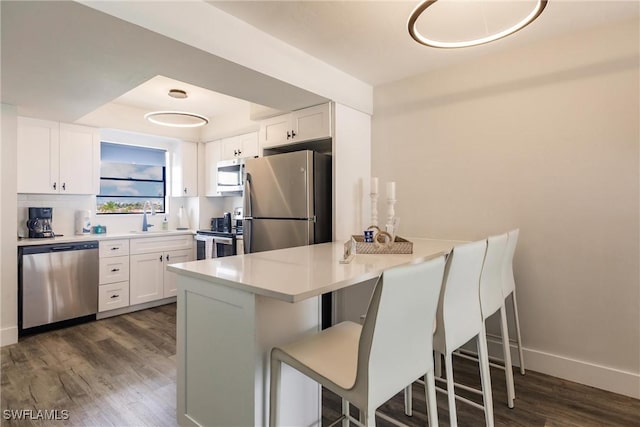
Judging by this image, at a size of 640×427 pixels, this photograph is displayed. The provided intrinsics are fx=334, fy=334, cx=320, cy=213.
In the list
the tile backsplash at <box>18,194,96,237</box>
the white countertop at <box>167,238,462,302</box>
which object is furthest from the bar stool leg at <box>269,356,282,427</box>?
the tile backsplash at <box>18,194,96,237</box>

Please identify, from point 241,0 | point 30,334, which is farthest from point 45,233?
point 241,0

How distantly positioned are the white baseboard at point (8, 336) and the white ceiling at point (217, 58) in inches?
78.8

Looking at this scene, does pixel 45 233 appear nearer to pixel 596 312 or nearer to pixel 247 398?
pixel 247 398

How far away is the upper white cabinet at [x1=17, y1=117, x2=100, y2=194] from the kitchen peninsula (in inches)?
117

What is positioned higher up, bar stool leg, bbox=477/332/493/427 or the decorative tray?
the decorative tray

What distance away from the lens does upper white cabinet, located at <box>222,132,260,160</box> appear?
4180 millimetres

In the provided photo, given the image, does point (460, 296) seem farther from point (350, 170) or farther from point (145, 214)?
point (145, 214)

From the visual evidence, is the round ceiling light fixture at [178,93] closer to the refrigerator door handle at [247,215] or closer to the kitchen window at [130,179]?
the refrigerator door handle at [247,215]

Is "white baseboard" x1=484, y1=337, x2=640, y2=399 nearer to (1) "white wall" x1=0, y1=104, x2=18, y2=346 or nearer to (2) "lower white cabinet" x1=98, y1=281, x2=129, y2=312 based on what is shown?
(2) "lower white cabinet" x1=98, y1=281, x2=129, y2=312

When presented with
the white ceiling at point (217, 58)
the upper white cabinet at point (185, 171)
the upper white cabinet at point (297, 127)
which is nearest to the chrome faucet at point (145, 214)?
the upper white cabinet at point (185, 171)

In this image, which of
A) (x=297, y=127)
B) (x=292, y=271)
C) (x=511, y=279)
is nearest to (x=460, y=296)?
(x=292, y=271)

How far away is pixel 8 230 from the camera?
2975 millimetres

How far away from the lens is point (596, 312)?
87.5 inches

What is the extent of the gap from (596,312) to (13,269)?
4673 millimetres
